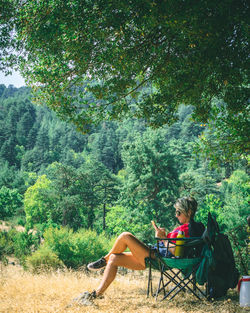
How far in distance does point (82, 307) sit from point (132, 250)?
826 millimetres

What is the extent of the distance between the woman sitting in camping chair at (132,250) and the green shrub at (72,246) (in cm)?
828

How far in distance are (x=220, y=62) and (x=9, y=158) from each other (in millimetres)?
91348

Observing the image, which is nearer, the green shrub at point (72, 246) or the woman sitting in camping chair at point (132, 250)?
the woman sitting in camping chair at point (132, 250)

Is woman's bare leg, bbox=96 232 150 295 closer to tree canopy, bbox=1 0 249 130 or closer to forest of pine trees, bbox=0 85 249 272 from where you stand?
forest of pine trees, bbox=0 85 249 272

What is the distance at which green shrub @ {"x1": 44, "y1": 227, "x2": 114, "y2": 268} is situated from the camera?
11852mm

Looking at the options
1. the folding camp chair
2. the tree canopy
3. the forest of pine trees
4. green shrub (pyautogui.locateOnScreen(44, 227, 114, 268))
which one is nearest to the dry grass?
the folding camp chair

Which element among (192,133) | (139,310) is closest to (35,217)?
(139,310)

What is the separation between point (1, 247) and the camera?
17.0 m

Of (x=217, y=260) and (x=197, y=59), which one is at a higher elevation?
(x=197, y=59)

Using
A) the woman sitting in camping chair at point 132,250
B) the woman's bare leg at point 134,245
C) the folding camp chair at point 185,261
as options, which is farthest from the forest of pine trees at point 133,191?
the woman's bare leg at point 134,245

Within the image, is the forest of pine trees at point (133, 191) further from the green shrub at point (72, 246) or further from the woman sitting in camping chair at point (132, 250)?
the green shrub at point (72, 246)

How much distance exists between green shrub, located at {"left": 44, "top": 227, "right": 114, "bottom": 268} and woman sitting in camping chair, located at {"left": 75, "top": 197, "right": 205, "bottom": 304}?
828cm

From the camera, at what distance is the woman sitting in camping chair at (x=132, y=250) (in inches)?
143

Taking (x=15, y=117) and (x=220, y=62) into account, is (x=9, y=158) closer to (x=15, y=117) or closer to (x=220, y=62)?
(x=15, y=117)
